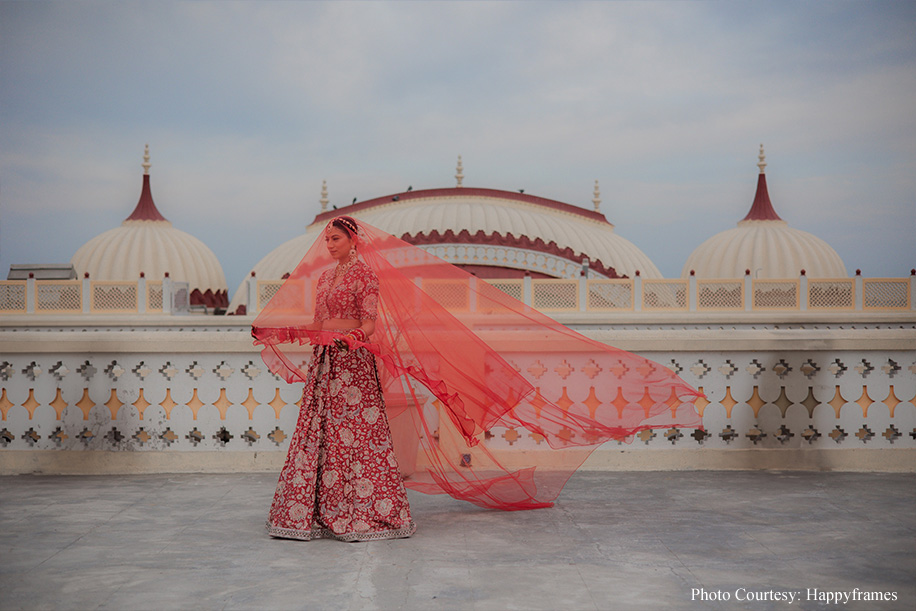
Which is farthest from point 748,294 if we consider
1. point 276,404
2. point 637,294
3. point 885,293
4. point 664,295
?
point 276,404

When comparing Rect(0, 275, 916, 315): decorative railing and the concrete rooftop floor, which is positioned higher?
Rect(0, 275, 916, 315): decorative railing

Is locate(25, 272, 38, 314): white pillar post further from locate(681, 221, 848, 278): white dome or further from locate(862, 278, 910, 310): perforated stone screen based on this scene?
locate(681, 221, 848, 278): white dome

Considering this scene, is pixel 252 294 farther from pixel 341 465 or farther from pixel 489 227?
pixel 341 465

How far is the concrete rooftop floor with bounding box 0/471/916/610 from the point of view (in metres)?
2.26

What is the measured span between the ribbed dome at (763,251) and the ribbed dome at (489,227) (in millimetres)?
1626

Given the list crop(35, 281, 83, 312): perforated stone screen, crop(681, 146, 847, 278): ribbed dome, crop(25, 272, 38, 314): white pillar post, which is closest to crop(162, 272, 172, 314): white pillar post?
crop(35, 281, 83, 312): perforated stone screen

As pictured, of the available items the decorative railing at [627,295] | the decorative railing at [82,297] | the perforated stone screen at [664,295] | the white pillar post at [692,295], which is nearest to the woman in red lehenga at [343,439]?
the decorative railing at [627,295]

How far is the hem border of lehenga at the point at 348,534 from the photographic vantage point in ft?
9.45

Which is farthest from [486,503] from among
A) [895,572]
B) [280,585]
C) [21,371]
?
[21,371]

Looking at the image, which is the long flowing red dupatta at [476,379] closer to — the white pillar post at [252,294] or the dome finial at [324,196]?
the white pillar post at [252,294]

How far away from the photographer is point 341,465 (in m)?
3.01

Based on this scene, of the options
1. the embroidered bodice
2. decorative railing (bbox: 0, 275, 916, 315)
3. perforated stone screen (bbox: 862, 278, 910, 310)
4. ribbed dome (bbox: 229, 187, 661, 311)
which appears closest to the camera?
the embroidered bodice

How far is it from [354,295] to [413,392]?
432 millimetres

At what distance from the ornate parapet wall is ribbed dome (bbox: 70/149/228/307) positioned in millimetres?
18141
